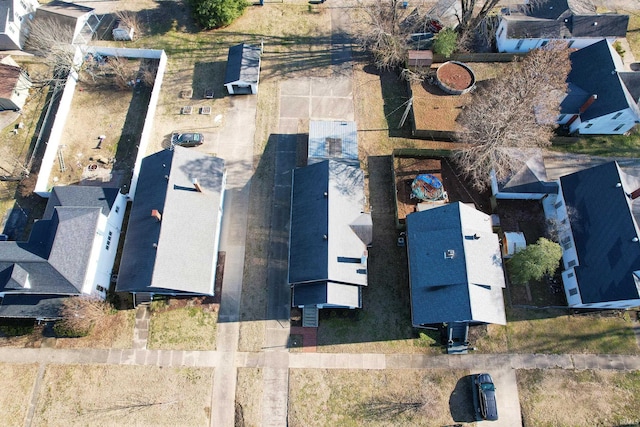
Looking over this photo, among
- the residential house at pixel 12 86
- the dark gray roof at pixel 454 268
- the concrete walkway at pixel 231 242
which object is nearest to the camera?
the dark gray roof at pixel 454 268

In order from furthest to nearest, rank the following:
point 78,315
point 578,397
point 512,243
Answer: point 512,243 < point 578,397 < point 78,315

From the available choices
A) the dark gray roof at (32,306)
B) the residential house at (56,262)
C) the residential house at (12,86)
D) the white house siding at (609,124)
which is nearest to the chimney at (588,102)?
the white house siding at (609,124)

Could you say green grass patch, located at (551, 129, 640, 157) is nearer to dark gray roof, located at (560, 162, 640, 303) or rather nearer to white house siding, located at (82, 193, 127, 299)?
dark gray roof, located at (560, 162, 640, 303)

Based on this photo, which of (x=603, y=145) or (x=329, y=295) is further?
(x=603, y=145)

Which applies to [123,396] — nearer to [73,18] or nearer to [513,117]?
[513,117]

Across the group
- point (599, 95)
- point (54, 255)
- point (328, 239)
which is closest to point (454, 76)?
point (599, 95)

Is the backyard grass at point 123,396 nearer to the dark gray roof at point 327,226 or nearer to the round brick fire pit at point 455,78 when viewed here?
the dark gray roof at point 327,226
